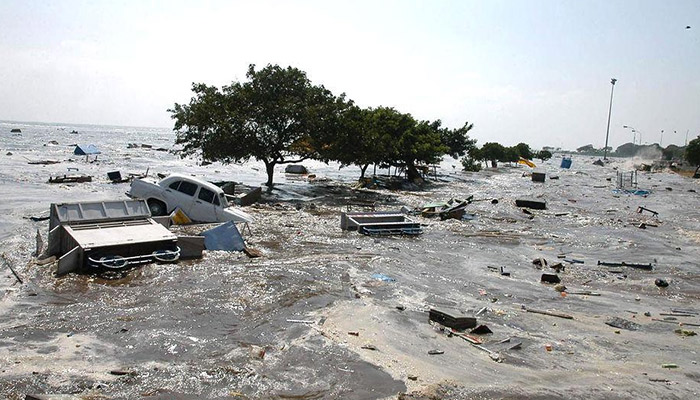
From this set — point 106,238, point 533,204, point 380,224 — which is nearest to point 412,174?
point 533,204

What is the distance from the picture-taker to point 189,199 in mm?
17109

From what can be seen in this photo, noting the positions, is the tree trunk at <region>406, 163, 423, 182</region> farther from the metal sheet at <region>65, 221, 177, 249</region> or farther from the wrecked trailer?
the metal sheet at <region>65, 221, 177, 249</region>

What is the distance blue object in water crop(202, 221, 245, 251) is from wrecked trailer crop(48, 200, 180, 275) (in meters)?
1.28

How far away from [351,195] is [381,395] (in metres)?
24.6

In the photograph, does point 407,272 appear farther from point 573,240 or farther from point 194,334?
point 573,240

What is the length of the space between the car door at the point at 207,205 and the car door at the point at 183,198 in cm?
17

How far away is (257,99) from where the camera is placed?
2830 centimetres

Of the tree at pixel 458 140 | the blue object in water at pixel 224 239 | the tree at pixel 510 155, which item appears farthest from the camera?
the tree at pixel 510 155

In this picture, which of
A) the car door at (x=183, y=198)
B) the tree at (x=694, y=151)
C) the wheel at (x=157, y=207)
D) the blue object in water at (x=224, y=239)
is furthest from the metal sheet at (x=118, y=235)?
the tree at (x=694, y=151)

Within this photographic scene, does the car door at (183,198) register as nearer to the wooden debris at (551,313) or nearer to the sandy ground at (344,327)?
the sandy ground at (344,327)

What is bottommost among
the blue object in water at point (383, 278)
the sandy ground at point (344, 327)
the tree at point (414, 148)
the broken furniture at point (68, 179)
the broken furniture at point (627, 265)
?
the sandy ground at point (344, 327)

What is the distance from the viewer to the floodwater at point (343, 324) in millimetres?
6625

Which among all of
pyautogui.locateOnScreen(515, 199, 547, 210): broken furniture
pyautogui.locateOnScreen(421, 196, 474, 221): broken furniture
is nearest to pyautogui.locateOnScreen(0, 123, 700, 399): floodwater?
pyautogui.locateOnScreen(421, 196, 474, 221): broken furniture

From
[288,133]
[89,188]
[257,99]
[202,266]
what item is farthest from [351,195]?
[202,266]
